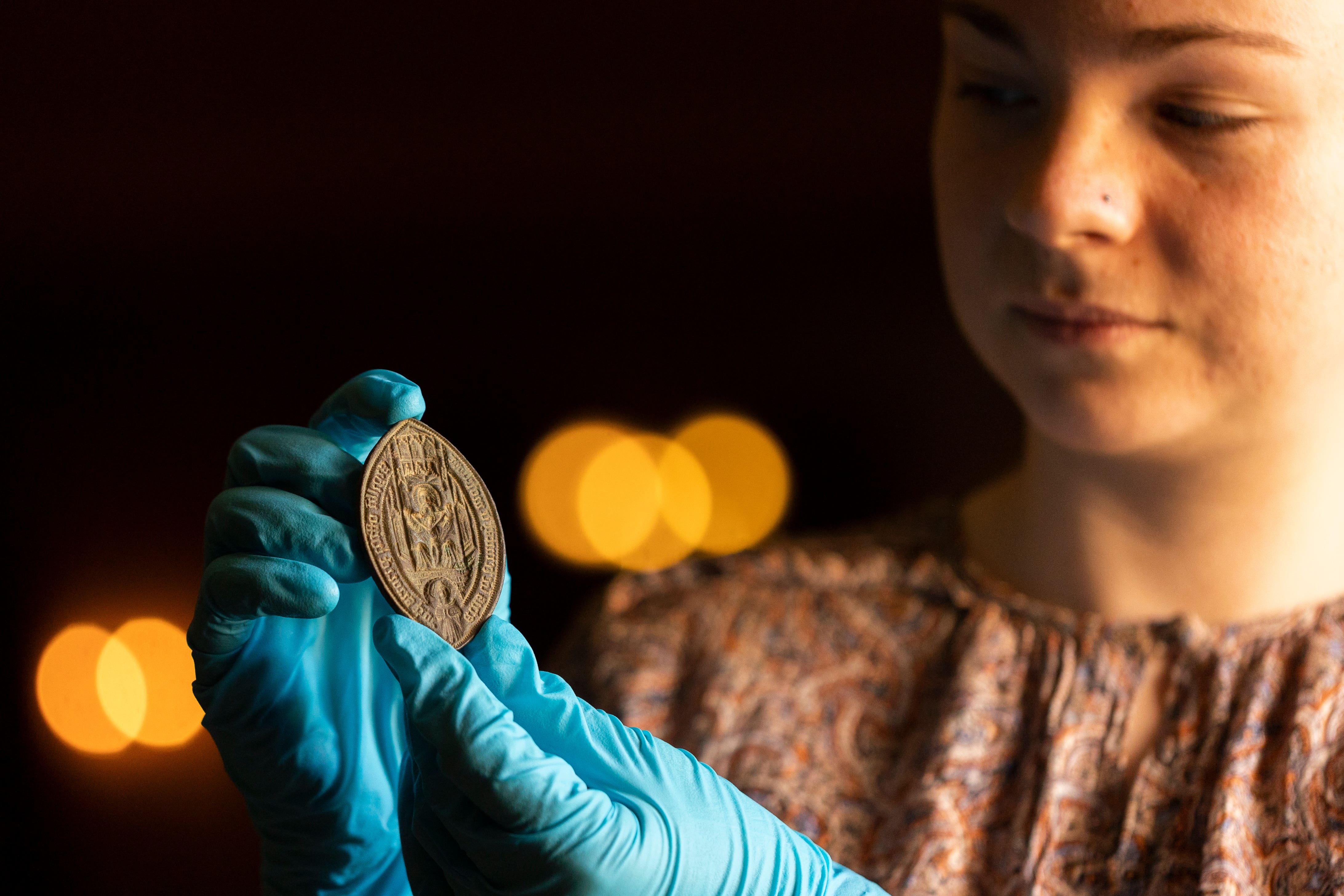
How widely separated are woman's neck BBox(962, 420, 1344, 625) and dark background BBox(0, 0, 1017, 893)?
924 millimetres

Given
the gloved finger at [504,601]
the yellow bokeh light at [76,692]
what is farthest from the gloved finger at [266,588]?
the yellow bokeh light at [76,692]

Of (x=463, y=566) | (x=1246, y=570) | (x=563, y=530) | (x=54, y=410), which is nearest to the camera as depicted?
(x=463, y=566)

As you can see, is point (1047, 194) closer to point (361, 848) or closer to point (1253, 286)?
point (1253, 286)

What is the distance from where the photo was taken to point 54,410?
1.70 meters

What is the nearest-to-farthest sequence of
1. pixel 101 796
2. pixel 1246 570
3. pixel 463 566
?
1. pixel 463 566
2. pixel 1246 570
3. pixel 101 796

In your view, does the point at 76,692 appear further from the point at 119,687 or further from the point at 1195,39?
the point at 1195,39

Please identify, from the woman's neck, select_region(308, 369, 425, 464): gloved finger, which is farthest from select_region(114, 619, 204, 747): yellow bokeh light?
the woman's neck

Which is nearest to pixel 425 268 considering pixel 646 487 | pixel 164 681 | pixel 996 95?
pixel 646 487

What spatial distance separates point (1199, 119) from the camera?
0.85m

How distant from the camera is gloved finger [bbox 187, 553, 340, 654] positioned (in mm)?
694

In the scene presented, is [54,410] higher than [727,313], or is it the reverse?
[727,313]

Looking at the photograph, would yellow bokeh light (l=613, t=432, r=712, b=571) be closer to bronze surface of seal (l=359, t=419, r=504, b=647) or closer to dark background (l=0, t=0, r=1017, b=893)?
dark background (l=0, t=0, r=1017, b=893)

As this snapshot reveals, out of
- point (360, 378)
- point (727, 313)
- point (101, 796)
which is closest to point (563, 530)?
point (727, 313)

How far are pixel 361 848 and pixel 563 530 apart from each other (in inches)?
46.8
